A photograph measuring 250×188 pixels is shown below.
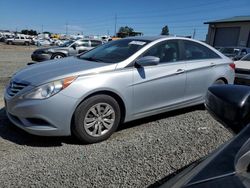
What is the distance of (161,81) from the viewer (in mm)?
4367

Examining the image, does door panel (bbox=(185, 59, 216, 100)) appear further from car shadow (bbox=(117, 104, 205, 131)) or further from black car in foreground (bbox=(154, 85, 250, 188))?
black car in foreground (bbox=(154, 85, 250, 188))

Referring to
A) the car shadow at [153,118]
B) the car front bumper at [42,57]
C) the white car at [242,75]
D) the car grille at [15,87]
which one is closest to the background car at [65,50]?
the car front bumper at [42,57]

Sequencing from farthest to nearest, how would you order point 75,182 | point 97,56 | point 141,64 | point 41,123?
point 97,56, point 141,64, point 41,123, point 75,182

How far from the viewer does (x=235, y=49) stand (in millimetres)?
16359

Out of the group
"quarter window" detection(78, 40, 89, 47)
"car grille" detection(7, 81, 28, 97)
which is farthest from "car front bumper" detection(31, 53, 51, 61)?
"car grille" detection(7, 81, 28, 97)

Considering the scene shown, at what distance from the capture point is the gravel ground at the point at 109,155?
2902 mm

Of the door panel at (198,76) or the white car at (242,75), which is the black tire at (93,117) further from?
the white car at (242,75)

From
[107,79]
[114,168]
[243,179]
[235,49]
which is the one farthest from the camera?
[235,49]

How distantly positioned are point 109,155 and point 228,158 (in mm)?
2449

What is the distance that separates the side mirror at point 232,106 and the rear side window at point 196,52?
3276 mm

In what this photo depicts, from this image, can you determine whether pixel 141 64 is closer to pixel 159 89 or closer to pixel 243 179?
pixel 159 89

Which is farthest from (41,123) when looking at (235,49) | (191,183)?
(235,49)

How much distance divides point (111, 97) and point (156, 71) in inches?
35.7

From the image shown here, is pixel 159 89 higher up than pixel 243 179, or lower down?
lower down
